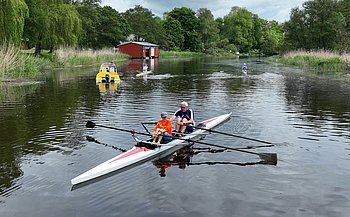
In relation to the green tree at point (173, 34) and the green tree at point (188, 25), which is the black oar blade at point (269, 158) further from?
the green tree at point (188, 25)

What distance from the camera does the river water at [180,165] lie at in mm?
8273

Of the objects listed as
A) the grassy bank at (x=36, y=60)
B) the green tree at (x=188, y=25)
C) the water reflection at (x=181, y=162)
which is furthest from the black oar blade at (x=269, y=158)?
the green tree at (x=188, y=25)

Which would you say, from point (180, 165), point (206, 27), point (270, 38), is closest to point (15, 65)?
point (180, 165)

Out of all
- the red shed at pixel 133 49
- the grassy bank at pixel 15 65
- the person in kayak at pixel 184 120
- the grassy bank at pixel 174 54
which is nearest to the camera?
the person in kayak at pixel 184 120

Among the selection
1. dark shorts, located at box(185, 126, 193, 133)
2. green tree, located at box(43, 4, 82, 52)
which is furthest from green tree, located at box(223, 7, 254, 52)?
dark shorts, located at box(185, 126, 193, 133)

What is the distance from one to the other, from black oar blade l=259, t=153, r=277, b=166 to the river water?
265 mm

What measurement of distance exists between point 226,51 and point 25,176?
406 ft

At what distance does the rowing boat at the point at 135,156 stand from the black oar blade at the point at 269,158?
245 cm

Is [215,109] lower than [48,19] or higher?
lower

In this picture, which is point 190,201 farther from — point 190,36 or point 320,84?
point 190,36

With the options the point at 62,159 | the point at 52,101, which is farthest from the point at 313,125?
the point at 52,101

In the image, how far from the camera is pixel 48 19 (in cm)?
4412

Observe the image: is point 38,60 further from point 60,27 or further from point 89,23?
point 89,23

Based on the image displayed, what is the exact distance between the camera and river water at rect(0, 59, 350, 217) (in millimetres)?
8273
